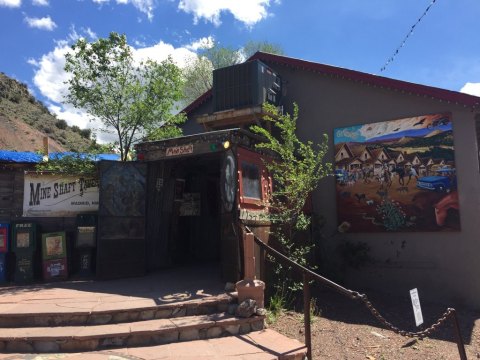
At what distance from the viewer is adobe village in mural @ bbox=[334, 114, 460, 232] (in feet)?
29.1

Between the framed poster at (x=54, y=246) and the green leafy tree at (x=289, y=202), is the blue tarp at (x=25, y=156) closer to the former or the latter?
the framed poster at (x=54, y=246)

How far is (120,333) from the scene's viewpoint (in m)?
5.09

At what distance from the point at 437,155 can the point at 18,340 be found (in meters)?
8.24

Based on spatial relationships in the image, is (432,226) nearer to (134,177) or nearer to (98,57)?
(134,177)

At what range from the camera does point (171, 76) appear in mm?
9547

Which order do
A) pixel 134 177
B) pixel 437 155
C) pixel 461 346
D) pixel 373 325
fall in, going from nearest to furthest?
pixel 461 346, pixel 373 325, pixel 134 177, pixel 437 155

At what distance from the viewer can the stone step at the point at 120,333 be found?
495 cm

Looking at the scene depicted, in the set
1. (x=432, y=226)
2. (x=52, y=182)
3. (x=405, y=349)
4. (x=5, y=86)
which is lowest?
(x=405, y=349)

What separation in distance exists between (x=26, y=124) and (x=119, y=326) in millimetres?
43238

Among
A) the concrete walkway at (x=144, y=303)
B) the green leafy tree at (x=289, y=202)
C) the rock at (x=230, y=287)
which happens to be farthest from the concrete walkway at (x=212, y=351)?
the green leafy tree at (x=289, y=202)

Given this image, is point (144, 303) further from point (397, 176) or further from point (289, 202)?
point (397, 176)

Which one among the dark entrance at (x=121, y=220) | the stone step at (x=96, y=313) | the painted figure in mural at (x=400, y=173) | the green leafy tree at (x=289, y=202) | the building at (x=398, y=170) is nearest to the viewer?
the stone step at (x=96, y=313)

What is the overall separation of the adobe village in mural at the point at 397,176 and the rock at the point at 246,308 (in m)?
4.63

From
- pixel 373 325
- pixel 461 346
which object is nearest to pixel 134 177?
pixel 373 325
